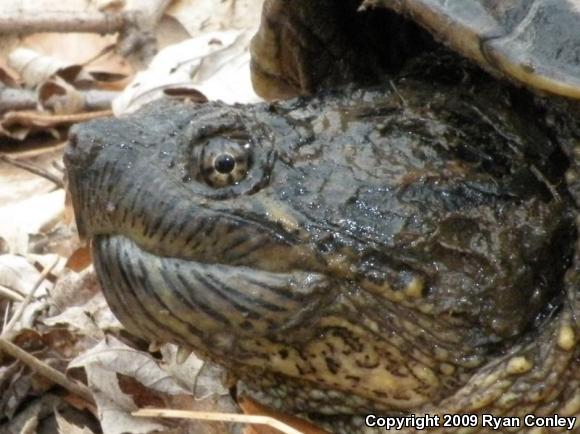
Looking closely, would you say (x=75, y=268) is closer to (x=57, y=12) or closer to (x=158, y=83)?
(x=158, y=83)

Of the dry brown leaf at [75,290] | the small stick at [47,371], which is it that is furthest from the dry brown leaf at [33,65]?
the small stick at [47,371]

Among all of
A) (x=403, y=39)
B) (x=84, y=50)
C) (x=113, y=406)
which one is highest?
(x=403, y=39)

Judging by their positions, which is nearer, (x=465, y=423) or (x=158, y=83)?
(x=465, y=423)

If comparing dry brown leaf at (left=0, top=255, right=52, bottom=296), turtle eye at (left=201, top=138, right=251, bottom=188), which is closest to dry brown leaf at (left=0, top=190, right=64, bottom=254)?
dry brown leaf at (left=0, top=255, right=52, bottom=296)

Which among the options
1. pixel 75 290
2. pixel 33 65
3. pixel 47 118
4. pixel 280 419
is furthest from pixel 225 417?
pixel 33 65

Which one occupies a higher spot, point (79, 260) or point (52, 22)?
point (79, 260)

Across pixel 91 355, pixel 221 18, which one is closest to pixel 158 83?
pixel 221 18

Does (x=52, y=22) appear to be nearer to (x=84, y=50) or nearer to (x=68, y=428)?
(x=84, y=50)

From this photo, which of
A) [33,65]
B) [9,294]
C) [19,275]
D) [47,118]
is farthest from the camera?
[33,65]
